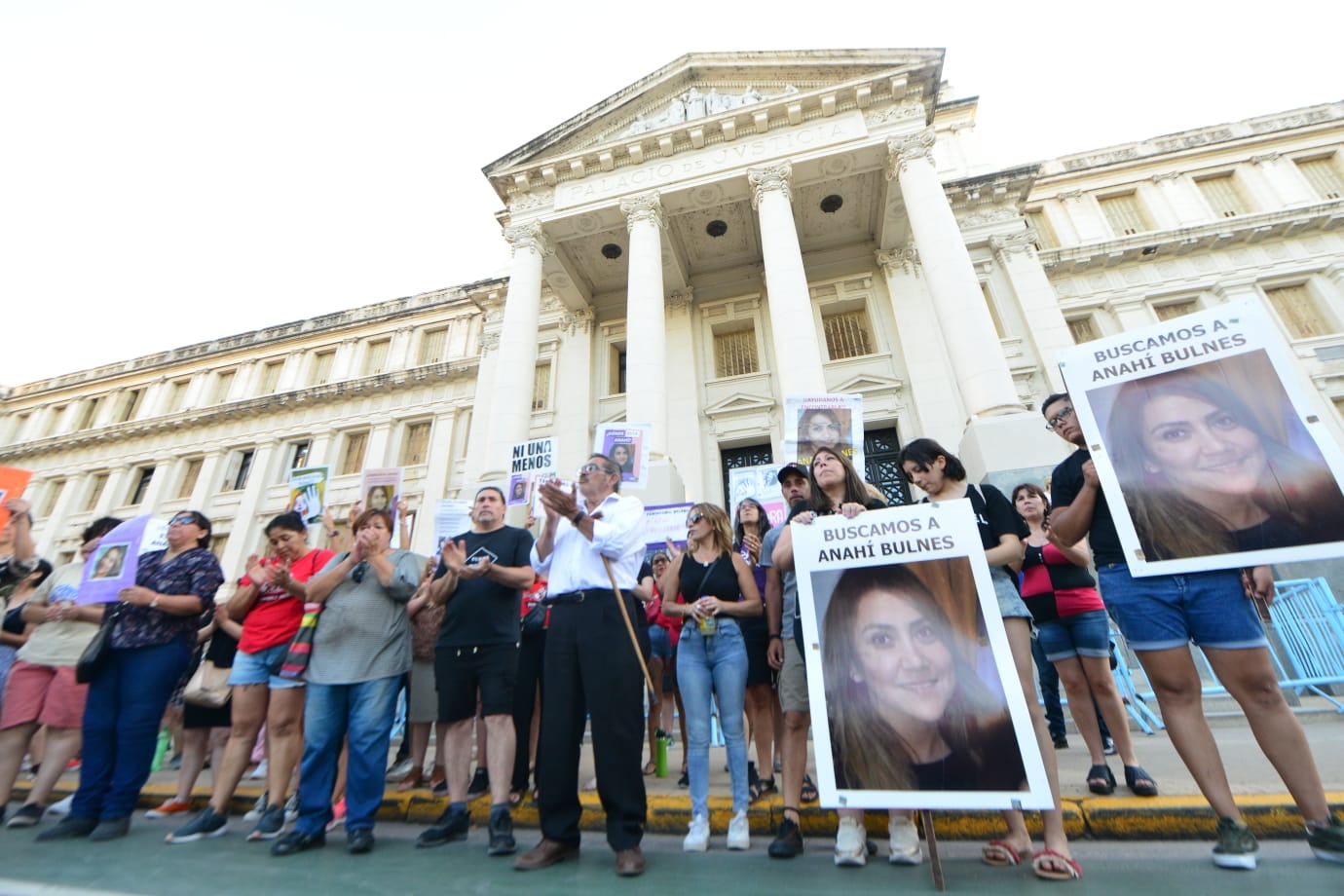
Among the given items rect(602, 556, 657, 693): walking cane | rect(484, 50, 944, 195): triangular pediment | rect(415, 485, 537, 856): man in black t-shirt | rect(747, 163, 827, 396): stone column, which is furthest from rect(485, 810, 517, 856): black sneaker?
rect(484, 50, 944, 195): triangular pediment

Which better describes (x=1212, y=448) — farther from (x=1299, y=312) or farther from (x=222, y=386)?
(x=222, y=386)

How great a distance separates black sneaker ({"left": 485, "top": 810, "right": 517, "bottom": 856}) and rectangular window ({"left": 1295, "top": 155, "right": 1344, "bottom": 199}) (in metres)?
23.9

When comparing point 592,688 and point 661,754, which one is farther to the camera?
point 661,754

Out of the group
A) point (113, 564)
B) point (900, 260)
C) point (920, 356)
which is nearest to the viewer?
point (113, 564)

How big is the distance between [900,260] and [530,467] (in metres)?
11.6

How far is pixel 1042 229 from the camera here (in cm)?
1612

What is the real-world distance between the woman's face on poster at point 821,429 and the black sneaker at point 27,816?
23.0ft

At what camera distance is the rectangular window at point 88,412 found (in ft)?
82.6

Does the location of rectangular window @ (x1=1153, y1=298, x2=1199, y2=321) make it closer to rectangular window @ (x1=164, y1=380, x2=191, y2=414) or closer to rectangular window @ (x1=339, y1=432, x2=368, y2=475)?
rectangular window @ (x1=339, y1=432, x2=368, y2=475)

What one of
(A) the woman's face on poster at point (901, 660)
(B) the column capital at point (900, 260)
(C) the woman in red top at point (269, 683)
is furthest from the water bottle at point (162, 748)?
(B) the column capital at point (900, 260)

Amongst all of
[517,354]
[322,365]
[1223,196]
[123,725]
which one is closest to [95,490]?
[322,365]

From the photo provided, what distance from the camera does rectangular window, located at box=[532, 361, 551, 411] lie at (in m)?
16.0

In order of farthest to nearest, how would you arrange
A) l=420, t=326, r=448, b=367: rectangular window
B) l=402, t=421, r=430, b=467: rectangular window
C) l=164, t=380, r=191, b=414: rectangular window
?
l=164, t=380, r=191, b=414: rectangular window
l=420, t=326, r=448, b=367: rectangular window
l=402, t=421, r=430, b=467: rectangular window

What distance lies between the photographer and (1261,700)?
2.25 metres
